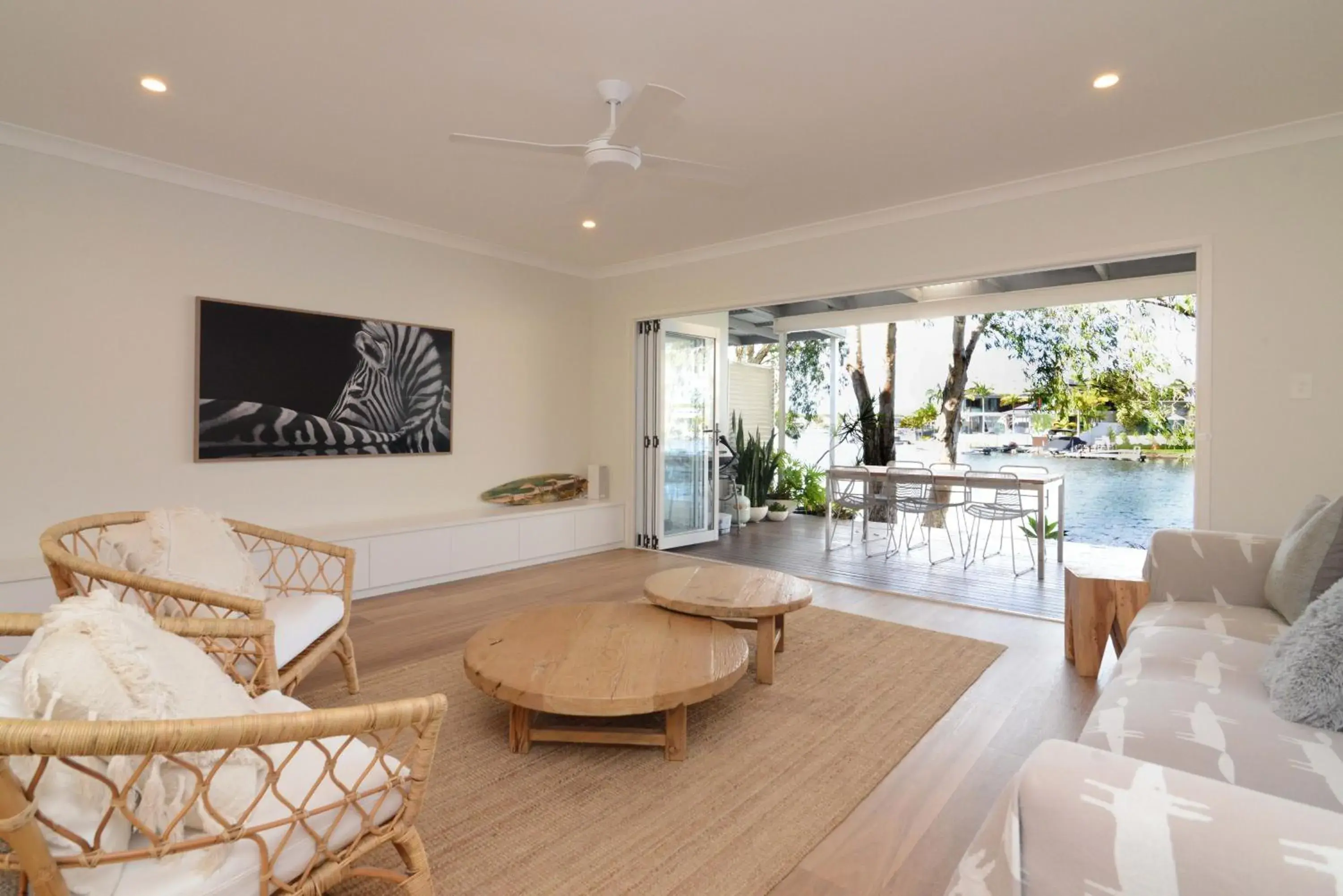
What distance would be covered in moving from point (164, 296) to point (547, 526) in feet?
9.69

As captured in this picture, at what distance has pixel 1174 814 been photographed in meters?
0.85

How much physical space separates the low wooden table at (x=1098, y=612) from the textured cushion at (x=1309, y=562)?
0.59 m

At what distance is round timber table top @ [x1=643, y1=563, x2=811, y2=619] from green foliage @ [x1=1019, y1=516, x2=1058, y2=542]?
3.88 m

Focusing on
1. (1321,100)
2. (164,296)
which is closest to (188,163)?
(164,296)

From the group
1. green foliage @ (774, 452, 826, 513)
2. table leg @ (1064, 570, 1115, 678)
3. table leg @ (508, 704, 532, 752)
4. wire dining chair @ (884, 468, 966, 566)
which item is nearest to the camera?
table leg @ (508, 704, 532, 752)

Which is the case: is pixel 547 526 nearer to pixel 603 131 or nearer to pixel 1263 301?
pixel 603 131

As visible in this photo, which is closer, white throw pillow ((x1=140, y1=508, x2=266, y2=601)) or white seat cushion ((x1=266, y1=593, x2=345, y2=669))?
white throw pillow ((x1=140, y1=508, x2=266, y2=601))

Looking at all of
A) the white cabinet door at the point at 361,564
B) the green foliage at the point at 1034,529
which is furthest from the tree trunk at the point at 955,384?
the white cabinet door at the point at 361,564

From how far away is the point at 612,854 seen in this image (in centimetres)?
181

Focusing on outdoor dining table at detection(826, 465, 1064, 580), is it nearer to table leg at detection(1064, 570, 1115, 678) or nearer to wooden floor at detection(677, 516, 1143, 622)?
wooden floor at detection(677, 516, 1143, 622)

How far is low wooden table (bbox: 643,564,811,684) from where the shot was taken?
2912mm

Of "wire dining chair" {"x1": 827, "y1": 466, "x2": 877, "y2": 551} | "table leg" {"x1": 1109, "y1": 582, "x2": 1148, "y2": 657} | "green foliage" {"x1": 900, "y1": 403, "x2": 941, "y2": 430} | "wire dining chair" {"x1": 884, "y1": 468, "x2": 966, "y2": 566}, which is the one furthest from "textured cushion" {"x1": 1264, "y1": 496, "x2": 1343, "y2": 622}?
"green foliage" {"x1": 900, "y1": 403, "x2": 941, "y2": 430}

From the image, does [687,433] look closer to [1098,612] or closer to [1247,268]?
[1098,612]

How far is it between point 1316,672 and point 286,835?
2237 millimetres
